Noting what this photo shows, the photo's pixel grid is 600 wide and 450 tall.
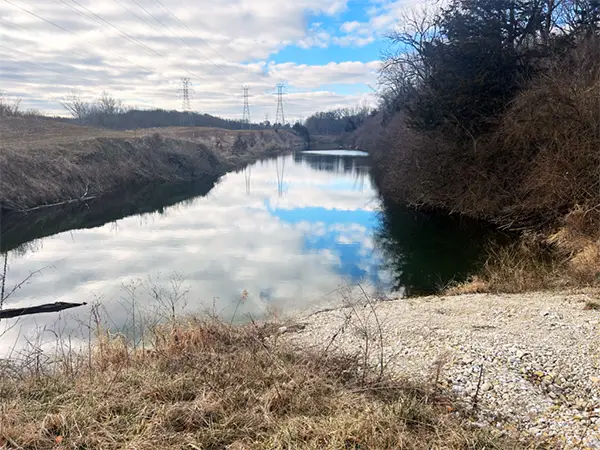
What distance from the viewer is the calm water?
36.5 feet

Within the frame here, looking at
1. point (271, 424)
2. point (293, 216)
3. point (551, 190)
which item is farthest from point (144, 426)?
point (293, 216)

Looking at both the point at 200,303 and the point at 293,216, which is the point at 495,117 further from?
the point at 200,303

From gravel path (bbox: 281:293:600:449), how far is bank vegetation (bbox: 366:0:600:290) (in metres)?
2.79

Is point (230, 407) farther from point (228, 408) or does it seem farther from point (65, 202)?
point (65, 202)

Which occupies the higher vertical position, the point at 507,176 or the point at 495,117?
the point at 495,117

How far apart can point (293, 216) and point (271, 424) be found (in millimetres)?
Result: 18714

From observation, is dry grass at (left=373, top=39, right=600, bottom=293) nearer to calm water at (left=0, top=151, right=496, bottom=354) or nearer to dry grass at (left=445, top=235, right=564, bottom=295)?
dry grass at (left=445, top=235, right=564, bottom=295)

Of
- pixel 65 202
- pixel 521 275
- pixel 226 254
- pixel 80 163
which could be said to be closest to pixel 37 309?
pixel 226 254

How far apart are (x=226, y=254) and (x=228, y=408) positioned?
11.4 metres

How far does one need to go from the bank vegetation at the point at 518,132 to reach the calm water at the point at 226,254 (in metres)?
1.70

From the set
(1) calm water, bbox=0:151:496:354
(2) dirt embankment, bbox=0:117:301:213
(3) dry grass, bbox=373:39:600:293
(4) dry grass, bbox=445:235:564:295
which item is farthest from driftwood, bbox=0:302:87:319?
(2) dirt embankment, bbox=0:117:301:213

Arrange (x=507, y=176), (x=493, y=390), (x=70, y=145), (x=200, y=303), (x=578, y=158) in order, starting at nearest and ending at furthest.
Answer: (x=493, y=390), (x=200, y=303), (x=578, y=158), (x=507, y=176), (x=70, y=145)

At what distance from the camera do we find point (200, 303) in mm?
10617

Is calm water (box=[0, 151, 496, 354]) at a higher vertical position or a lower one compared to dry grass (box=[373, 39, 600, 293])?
lower
